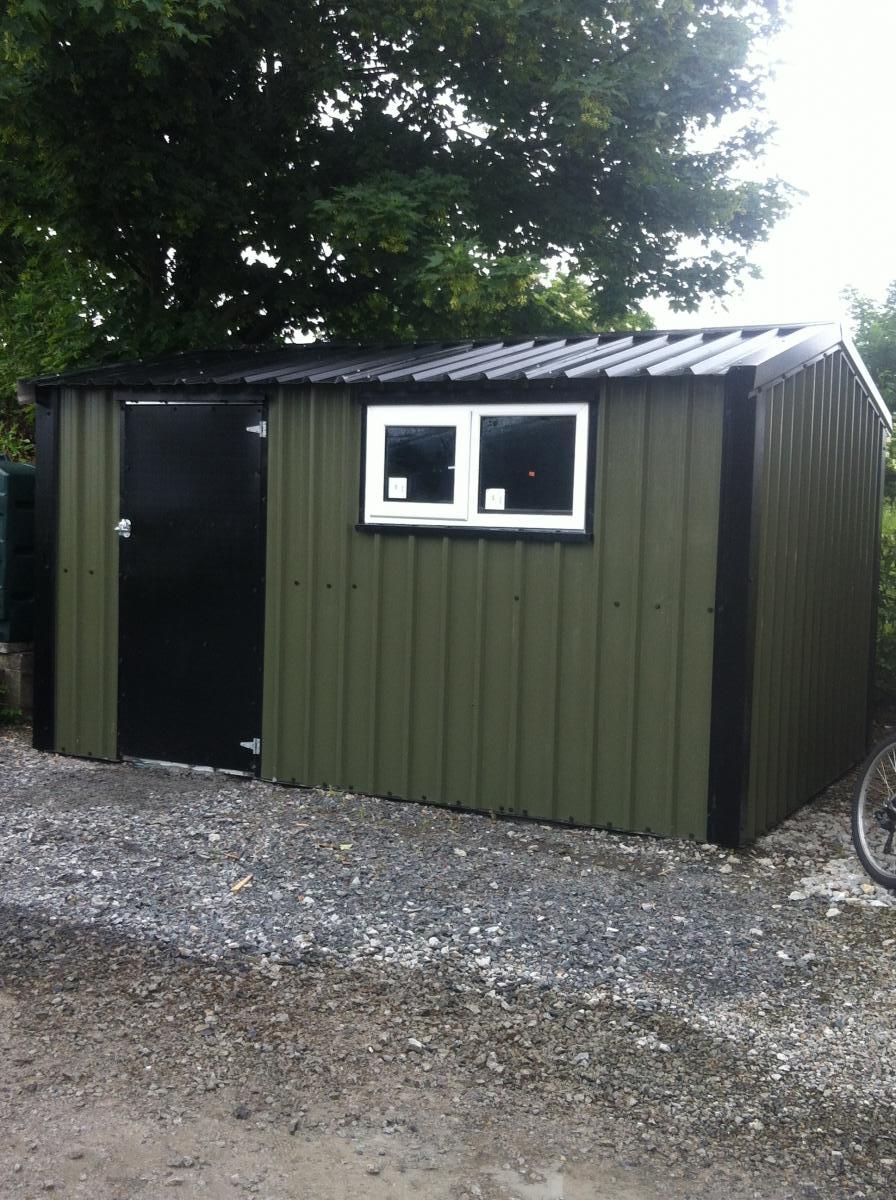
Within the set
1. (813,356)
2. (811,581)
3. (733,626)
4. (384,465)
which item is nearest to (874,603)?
(811,581)

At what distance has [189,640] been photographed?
22.5 ft

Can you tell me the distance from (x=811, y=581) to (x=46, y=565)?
440 cm

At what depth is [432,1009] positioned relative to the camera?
379 cm

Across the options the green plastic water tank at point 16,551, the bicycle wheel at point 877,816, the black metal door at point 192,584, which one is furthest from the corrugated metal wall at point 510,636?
the green plastic water tank at point 16,551

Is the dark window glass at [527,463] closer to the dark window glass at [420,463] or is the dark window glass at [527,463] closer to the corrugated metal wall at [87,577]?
the dark window glass at [420,463]

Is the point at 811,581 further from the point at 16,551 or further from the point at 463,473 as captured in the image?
the point at 16,551

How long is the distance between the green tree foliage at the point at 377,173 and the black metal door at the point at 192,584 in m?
3.62

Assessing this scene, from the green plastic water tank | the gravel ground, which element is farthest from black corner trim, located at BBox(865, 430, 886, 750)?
the green plastic water tank

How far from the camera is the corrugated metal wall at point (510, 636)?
5.67 m

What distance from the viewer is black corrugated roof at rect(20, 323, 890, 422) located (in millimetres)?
5727

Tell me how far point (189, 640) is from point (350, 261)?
5368mm

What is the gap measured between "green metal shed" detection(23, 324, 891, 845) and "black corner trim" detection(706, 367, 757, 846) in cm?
1

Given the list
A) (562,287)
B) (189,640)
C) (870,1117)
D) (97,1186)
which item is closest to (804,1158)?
(870,1117)

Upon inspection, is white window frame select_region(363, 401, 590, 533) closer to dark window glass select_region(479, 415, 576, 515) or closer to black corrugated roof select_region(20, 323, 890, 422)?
dark window glass select_region(479, 415, 576, 515)
